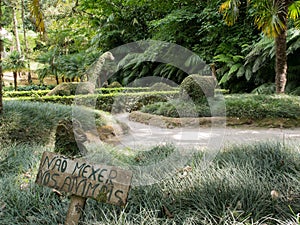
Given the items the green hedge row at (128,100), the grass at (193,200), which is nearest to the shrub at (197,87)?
the green hedge row at (128,100)

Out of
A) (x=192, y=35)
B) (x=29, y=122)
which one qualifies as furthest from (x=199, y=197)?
(x=192, y=35)

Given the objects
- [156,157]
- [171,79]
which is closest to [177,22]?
[171,79]

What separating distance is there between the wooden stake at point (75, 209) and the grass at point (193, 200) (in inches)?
3.6

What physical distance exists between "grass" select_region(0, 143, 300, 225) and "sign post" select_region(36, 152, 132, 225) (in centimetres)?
14

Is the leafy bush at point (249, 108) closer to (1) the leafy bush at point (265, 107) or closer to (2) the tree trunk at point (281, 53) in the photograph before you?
(1) the leafy bush at point (265, 107)

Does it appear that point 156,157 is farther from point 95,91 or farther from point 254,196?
point 95,91

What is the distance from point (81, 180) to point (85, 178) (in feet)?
0.10

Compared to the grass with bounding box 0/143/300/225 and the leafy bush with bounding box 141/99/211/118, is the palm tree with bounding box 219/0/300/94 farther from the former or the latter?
the grass with bounding box 0/143/300/225

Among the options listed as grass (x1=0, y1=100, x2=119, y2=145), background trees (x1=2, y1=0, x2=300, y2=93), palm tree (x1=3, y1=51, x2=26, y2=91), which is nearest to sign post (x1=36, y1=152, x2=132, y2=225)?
grass (x1=0, y1=100, x2=119, y2=145)

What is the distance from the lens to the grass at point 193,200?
1.99m

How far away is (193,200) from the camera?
2.18 m

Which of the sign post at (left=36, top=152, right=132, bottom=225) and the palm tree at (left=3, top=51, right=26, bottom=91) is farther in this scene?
the palm tree at (left=3, top=51, right=26, bottom=91)

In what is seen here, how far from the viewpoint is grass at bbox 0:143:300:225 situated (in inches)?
78.5

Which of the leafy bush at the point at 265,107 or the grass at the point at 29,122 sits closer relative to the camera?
the grass at the point at 29,122
